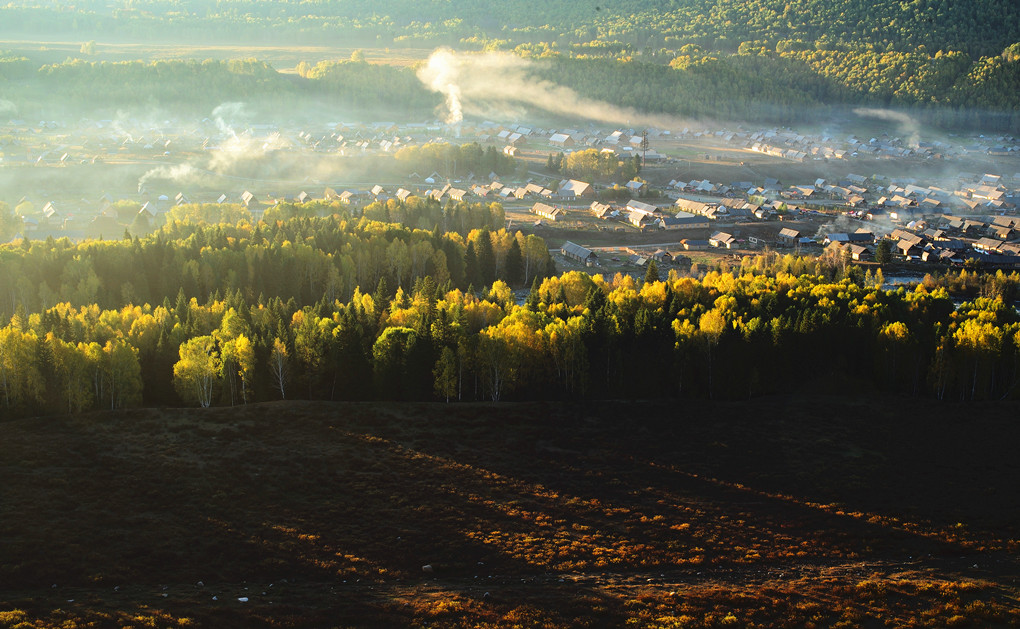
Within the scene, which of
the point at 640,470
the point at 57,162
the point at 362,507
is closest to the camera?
the point at 362,507

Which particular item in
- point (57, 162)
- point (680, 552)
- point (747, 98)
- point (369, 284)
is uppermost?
point (747, 98)

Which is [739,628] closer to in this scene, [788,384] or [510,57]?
[788,384]

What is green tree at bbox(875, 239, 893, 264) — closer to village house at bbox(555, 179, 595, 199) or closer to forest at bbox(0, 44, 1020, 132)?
village house at bbox(555, 179, 595, 199)

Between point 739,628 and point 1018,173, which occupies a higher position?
point 1018,173

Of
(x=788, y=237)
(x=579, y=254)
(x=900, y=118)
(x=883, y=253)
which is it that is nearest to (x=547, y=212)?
(x=579, y=254)

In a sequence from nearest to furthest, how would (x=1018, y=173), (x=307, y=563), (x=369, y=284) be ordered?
(x=307, y=563) → (x=369, y=284) → (x=1018, y=173)

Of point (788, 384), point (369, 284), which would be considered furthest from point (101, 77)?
point (788, 384)

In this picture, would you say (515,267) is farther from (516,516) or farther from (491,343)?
(516,516)
